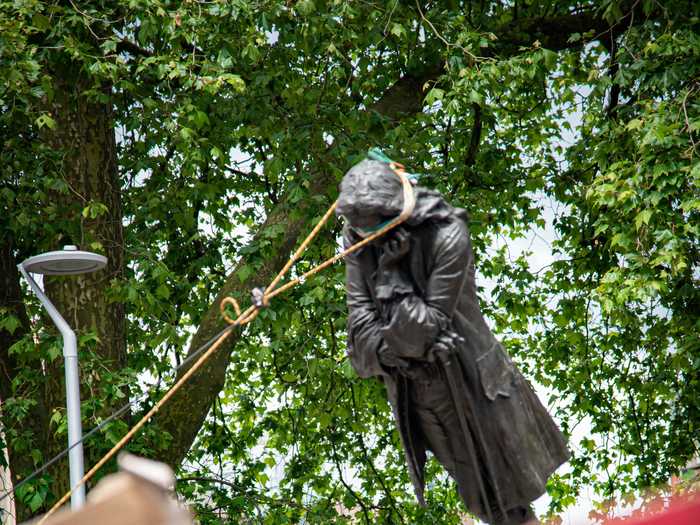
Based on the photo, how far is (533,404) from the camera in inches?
221

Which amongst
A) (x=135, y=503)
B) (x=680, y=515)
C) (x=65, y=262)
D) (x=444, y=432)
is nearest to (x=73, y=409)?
(x=65, y=262)

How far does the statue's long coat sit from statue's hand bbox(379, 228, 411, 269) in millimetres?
59

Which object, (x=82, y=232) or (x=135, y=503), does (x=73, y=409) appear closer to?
(x=82, y=232)

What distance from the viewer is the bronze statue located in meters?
5.18

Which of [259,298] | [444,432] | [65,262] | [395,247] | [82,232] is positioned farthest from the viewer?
[82,232]

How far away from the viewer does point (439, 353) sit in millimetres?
5137

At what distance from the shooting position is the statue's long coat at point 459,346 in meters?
5.18

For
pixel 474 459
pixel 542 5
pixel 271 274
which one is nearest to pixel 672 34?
pixel 542 5

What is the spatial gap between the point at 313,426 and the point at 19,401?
4.11 m

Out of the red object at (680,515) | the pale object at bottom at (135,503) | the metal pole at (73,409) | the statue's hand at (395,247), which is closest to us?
the pale object at bottom at (135,503)

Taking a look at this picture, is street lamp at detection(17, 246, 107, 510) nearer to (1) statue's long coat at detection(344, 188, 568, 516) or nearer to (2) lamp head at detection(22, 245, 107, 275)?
(2) lamp head at detection(22, 245, 107, 275)

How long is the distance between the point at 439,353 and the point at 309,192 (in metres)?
6.96

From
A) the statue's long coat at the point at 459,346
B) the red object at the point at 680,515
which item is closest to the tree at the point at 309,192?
the statue's long coat at the point at 459,346

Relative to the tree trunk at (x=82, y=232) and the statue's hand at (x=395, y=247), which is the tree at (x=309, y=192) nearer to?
the tree trunk at (x=82, y=232)
